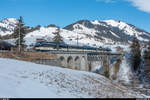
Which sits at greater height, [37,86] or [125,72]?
[37,86]

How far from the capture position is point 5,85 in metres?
12.6

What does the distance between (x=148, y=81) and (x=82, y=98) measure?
190 feet

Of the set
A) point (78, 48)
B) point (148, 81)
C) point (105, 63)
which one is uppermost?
point (78, 48)

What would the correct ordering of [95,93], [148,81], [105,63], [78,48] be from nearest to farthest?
[95,93] < [148,81] < [105,63] < [78,48]

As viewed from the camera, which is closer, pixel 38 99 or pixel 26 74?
pixel 38 99

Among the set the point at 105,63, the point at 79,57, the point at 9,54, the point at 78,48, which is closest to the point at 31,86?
the point at 9,54

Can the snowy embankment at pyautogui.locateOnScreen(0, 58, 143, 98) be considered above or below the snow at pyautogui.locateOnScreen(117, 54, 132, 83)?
above

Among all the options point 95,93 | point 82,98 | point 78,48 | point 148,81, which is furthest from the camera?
point 78,48

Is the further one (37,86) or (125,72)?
(125,72)

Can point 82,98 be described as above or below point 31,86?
below

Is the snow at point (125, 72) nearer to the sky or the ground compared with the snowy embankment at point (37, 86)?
nearer to the ground

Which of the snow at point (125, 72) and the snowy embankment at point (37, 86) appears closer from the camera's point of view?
the snowy embankment at point (37, 86)

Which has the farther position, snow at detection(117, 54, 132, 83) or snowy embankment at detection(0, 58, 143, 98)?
snow at detection(117, 54, 132, 83)

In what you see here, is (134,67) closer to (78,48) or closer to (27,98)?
(78,48)
